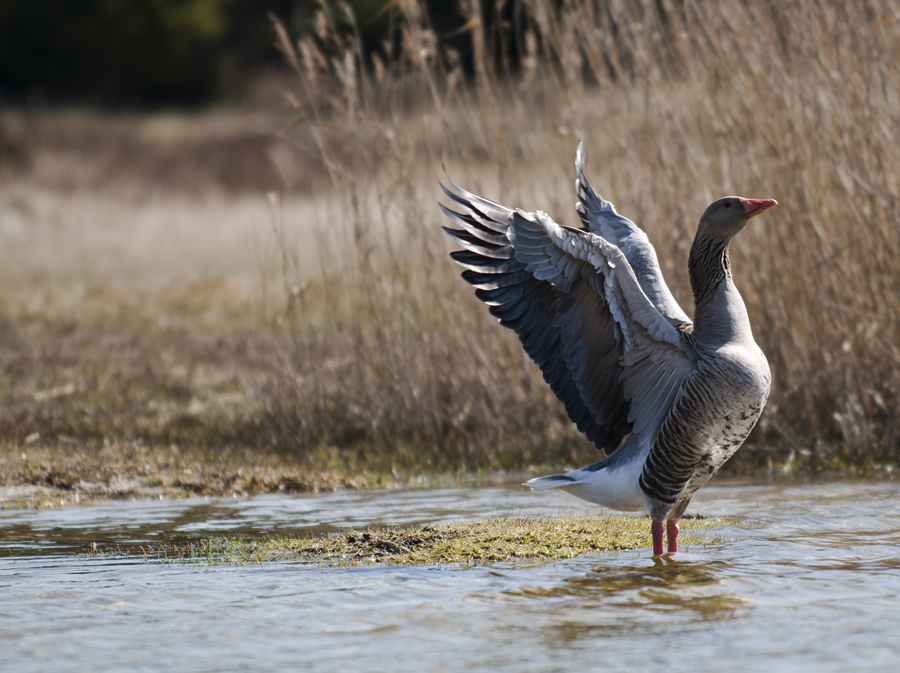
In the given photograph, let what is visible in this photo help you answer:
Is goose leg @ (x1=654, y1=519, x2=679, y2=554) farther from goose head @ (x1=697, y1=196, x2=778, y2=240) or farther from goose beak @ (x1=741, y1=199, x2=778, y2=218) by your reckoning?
goose beak @ (x1=741, y1=199, x2=778, y2=218)

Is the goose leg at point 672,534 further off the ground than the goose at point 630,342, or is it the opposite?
the goose at point 630,342

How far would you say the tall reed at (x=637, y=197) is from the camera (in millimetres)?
6746

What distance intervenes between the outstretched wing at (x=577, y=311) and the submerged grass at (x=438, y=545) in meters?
0.57

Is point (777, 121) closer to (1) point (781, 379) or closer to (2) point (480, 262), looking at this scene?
(1) point (781, 379)

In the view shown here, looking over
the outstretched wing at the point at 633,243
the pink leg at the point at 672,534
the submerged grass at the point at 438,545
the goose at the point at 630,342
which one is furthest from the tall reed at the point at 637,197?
the pink leg at the point at 672,534

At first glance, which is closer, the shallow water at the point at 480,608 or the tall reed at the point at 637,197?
the shallow water at the point at 480,608

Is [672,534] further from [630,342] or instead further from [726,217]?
[726,217]

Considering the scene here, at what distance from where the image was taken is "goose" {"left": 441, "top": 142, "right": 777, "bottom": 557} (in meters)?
4.72

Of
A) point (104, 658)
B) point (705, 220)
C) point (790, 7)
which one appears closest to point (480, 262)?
point (705, 220)

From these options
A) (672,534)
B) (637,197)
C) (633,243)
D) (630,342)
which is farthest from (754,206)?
(637,197)

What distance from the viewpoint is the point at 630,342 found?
4.86 m

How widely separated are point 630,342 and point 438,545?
4.24 feet

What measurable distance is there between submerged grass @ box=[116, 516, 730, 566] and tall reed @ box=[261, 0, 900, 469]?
6.61 feet

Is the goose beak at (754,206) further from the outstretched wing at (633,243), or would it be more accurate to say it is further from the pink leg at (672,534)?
the pink leg at (672,534)
